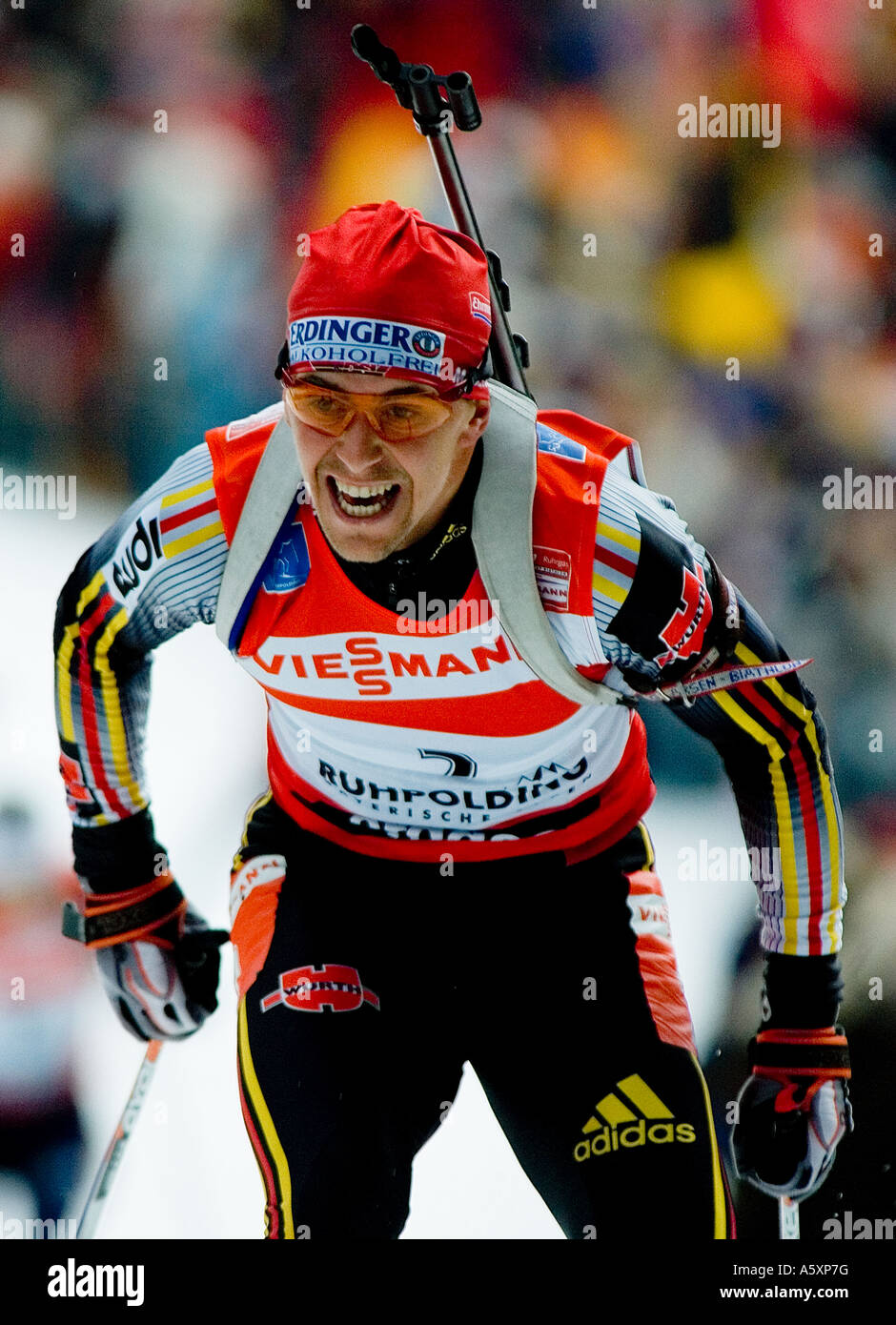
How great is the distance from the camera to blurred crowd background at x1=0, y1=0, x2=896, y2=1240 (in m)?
2.29

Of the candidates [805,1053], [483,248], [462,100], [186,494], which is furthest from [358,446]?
[805,1053]

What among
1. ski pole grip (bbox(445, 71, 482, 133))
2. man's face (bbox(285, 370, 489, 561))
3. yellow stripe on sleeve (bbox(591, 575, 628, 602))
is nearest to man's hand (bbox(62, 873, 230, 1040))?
man's face (bbox(285, 370, 489, 561))

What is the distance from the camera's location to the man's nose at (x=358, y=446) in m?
1.49

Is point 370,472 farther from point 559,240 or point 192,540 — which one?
point 559,240

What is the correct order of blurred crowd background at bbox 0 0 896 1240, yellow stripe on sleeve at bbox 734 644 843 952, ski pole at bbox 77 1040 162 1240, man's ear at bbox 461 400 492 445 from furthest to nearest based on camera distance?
blurred crowd background at bbox 0 0 896 1240, ski pole at bbox 77 1040 162 1240, yellow stripe on sleeve at bbox 734 644 843 952, man's ear at bbox 461 400 492 445

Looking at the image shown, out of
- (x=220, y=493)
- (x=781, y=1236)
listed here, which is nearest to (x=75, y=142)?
(x=220, y=493)

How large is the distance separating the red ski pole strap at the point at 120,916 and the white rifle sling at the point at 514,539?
2.03ft

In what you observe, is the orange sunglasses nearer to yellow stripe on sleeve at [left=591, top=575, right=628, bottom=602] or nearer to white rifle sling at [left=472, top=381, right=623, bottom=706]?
white rifle sling at [left=472, top=381, right=623, bottom=706]

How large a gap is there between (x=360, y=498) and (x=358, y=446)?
0.05 m

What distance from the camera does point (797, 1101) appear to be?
6.05ft

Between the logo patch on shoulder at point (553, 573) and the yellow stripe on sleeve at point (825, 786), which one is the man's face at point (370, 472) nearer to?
the logo patch on shoulder at point (553, 573)

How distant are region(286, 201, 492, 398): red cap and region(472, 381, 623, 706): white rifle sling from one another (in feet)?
0.31
